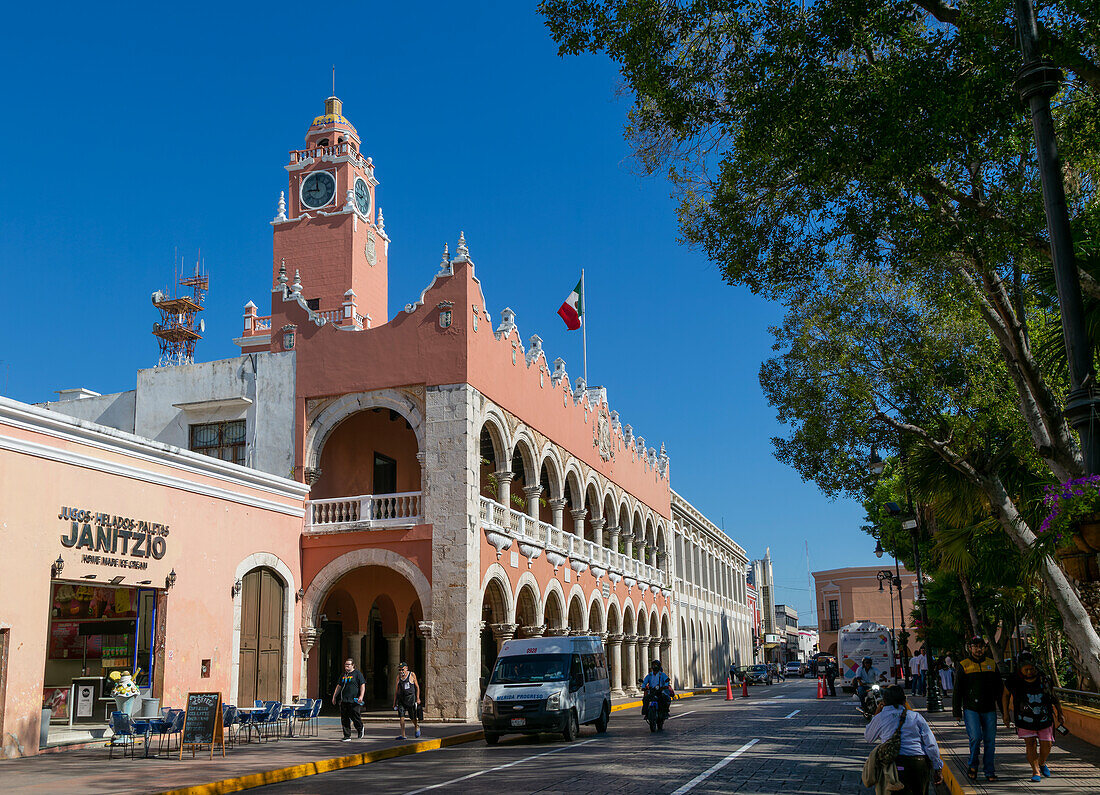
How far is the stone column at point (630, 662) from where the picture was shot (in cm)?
3912

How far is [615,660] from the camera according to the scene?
123ft

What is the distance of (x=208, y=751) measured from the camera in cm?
1675

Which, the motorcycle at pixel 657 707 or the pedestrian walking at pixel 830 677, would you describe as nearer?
the motorcycle at pixel 657 707

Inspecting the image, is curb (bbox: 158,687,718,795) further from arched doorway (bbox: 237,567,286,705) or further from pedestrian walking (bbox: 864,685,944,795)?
pedestrian walking (bbox: 864,685,944,795)

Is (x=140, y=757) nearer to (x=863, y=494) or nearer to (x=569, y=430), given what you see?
(x=863, y=494)

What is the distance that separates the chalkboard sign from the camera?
15516 mm

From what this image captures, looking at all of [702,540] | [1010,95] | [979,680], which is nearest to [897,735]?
[979,680]

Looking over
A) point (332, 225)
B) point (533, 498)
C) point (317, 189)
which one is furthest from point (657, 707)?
point (317, 189)

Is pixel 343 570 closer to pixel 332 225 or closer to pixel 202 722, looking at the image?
pixel 202 722

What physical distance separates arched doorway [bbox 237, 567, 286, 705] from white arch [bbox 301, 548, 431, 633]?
770 mm

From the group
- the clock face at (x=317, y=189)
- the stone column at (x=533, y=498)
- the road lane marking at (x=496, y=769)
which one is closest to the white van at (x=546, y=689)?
the road lane marking at (x=496, y=769)

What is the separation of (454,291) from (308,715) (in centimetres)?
1142

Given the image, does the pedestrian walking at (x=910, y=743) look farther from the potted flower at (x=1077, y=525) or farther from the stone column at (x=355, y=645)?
the stone column at (x=355, y=645)

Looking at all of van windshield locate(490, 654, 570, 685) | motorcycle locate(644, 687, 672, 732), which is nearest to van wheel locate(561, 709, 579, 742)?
van windshield locate(490, 654, 570, 685)
